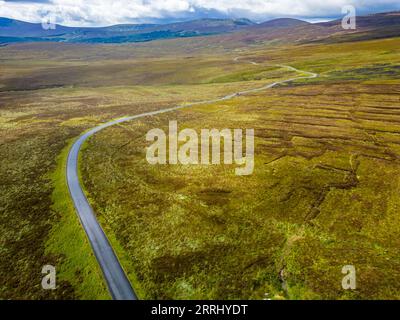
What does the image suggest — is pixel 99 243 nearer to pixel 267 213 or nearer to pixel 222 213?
pixel 222 213

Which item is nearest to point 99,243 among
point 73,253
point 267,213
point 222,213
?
point 73,253

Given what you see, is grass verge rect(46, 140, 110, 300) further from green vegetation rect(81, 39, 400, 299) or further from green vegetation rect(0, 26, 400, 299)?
green vegetation rect(81, 39, 400, 299)

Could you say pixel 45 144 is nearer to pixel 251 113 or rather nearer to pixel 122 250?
pixel 122 250

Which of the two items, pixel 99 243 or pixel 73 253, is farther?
pixel 99 243

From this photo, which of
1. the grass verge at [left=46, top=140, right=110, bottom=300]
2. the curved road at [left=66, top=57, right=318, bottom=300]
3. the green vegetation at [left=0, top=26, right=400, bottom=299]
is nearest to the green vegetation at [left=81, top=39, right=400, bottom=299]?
the green vegetation at [left=0, top=26, right=400, bottom=299]

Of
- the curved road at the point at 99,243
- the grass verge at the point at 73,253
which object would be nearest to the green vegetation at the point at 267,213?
the curved road at the point at 99,243

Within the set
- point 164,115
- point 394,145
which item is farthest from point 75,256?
point 164,115

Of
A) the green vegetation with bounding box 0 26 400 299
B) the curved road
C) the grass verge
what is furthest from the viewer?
the green vegetation with bounding box 0 26 400 299

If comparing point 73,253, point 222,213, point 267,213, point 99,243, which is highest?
point 267,213

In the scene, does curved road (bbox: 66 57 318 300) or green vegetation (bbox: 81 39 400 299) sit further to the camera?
green vegetation (bbox: 81 39 400 299)

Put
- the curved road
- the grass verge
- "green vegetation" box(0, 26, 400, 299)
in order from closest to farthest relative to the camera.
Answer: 1. the curved road
2. the grass verge
3. "green vegetation" box(0, 26, 400, 299)

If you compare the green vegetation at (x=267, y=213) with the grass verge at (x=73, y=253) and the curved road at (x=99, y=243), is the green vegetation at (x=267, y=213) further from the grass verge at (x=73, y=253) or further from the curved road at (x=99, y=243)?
the grass verge at (x=73, y=253)
